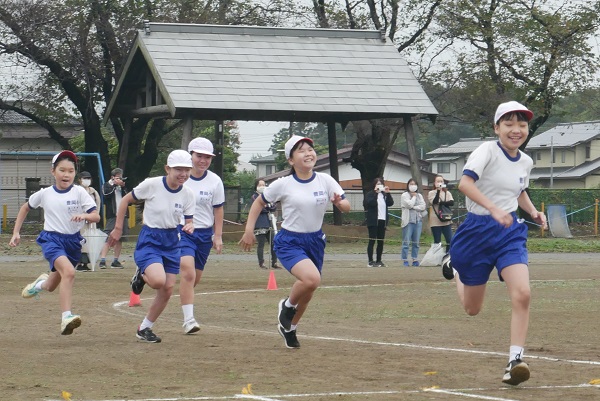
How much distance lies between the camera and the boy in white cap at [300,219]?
36.4 feet

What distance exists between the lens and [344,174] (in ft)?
349


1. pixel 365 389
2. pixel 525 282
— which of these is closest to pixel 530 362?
pixel 525 282

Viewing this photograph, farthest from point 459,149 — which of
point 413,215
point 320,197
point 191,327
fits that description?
point 320,197

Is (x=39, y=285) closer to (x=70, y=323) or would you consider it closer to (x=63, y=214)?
(x=63, y=214)

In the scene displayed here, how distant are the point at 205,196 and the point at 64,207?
5.00 ft

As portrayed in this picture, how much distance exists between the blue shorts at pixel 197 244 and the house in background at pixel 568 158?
91312mm

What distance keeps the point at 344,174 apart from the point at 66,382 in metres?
97.6

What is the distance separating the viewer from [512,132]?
9.27 m

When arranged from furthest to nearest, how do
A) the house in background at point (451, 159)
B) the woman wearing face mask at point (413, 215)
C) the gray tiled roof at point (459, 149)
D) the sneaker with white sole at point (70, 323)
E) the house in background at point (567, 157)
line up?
the house in background at point (451, 159) → the gray tiled roof at point (459, 149) → the house in background at point (567, 157) → the woman wearing face mask at point (413, 215) → the sneaker with white sole at point (70, 323)

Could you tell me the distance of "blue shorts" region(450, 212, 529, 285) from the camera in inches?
362

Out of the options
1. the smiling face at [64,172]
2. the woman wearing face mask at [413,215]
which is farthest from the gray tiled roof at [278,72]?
the smiling face at [64,172]

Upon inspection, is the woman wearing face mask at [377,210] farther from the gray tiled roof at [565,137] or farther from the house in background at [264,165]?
the house in background at [264,165]

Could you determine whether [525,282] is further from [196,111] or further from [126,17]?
[126,17]

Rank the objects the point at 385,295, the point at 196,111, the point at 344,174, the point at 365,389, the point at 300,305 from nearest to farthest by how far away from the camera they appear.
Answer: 1. the point at 365,389
2. the point at 300,305
3. the point at 385,295
4. the point at 196,111
5. the point at 344,174
